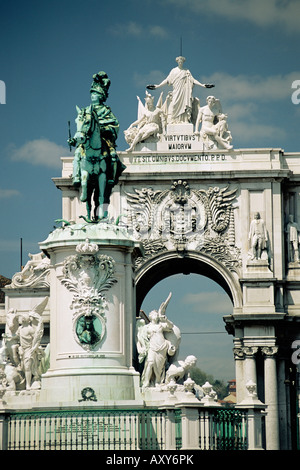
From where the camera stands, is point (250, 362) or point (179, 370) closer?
point (179, 370)

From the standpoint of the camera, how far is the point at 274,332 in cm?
5981

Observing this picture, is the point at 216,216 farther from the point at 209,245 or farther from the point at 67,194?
the point at 67,194

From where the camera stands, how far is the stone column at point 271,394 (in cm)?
5709

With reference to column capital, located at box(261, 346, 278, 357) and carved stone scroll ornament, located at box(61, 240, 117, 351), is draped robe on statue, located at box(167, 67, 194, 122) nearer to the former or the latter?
column capital, located at box(261, 346, 278, 357)

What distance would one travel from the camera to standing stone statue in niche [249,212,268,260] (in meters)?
60.7

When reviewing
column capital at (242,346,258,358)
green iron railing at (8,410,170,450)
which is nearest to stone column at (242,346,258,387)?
column capital at (242,346,258,358)

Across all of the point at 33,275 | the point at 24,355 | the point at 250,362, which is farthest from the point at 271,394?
the point at 24,355

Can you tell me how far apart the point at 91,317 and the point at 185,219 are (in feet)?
107

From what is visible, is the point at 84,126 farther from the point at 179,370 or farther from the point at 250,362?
the point at 250,362

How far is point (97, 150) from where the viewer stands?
30.6 m

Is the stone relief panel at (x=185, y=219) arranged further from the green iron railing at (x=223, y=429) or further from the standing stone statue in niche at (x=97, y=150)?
the green iron railing at (x=223, y=429)

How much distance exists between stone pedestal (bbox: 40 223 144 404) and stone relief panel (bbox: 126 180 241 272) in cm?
3145

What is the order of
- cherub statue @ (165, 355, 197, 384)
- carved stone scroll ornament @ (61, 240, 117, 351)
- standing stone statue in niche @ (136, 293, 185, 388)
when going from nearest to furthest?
carved stone scroll ornament @ (61, 240, 117, 351) < cherub statue @ (165, 355, 197, 384) < standing stone statue in niche @ (136, 293, 185, 388)
